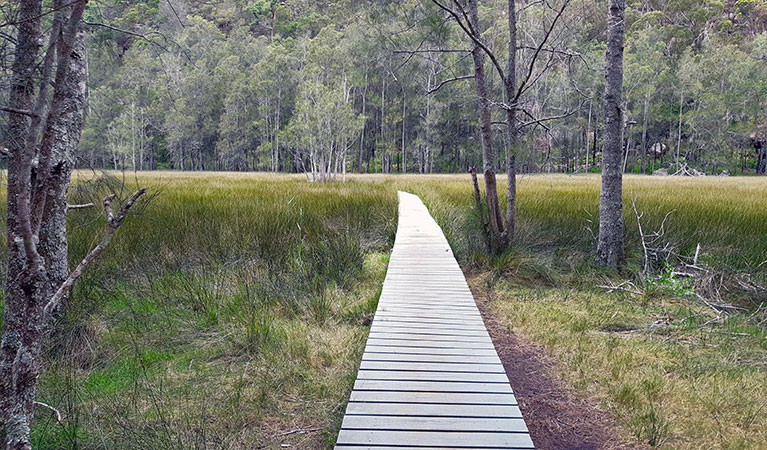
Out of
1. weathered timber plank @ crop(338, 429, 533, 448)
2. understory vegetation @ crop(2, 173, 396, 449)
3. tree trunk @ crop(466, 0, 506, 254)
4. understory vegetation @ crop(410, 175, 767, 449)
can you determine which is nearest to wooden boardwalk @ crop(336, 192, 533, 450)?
weathered timber plank @ crop(338, 429, 533, 448)

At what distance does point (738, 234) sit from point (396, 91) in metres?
39.2

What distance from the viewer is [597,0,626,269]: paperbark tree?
5.63 metres

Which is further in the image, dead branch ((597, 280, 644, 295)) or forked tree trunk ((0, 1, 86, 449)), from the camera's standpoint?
dead branch ((597, 280, 644, 295))

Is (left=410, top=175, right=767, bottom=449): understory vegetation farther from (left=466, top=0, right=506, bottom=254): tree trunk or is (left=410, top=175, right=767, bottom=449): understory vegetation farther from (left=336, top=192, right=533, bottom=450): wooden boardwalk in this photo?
(left=336, top=192, right=533, bottom=450): wooden boardwalk

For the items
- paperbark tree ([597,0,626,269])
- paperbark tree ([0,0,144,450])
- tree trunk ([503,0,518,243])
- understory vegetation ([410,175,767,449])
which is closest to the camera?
paperbark tree ([0,0,144,450])

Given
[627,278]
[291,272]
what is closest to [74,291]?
[291,272]

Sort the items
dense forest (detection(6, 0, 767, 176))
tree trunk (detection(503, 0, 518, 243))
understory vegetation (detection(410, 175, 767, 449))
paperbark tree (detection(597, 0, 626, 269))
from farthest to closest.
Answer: dense forest (detection(6, 0, 767, 176))
tree trunk (detection(503, 0, 518, 243))
paperbark tree (detection(597, 0, 626, 269))
understory vegetation (detection(410, 175, 767, 449))

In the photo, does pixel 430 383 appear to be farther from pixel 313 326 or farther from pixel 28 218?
pixel 28 218

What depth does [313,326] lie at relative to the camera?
4.09 m

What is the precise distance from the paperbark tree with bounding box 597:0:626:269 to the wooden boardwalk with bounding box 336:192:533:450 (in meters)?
2.56

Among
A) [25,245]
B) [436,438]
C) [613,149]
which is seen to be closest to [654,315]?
[613,149]

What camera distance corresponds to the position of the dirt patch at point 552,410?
254 cm

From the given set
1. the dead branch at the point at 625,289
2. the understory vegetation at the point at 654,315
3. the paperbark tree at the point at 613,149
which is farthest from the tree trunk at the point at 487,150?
the dead branch at the point at 625,289

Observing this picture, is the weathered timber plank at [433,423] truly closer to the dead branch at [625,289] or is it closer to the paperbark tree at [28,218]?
the paperbark tree at [28,218]
